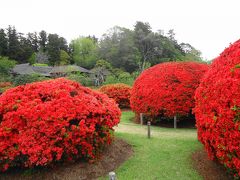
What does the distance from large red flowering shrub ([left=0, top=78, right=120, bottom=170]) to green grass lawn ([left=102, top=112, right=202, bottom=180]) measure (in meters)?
1.11

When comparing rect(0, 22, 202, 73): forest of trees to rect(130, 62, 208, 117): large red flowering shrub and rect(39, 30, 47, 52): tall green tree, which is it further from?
rect(130, 62, 208, 117): large red flowering shrub

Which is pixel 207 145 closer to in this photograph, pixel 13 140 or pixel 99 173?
pixel 99 173

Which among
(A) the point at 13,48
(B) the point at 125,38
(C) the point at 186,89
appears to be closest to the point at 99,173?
(C) the point at 186,89

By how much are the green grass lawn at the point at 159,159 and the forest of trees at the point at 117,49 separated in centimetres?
3499

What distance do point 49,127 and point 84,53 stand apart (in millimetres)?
63280

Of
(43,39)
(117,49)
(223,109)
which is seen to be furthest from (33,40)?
(223,109)

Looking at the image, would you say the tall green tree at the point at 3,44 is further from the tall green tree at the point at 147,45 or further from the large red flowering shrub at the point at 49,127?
the large red flowering shrub at the point at 49,127

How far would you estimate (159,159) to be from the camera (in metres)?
7.15

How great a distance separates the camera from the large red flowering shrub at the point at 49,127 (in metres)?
5.93

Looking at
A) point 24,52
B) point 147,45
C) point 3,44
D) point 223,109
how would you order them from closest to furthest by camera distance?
point 223,109
point 147,45
point 3,44
point 24,52

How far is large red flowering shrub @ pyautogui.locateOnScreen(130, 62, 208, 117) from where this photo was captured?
12102mm

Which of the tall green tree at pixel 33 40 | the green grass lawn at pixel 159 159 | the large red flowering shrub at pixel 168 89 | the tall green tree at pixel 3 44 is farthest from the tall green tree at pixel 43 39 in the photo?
the green grass lawn at pixel 159 159

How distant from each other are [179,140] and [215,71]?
324cm

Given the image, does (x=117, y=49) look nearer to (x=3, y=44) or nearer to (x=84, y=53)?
(x=84, y=53)
